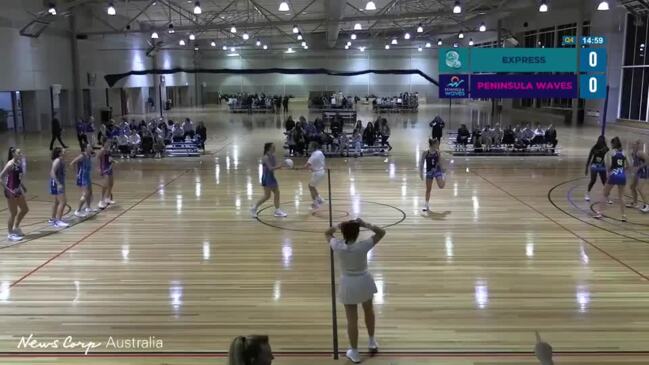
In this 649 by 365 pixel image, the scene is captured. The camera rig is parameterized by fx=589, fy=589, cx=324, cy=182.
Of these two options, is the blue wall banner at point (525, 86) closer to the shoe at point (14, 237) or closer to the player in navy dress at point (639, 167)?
the player in navy dress at point (639, 167)

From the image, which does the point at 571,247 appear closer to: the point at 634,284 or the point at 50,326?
the point at 634,284

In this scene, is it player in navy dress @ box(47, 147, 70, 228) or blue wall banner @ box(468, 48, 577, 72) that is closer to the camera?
player in navy dress @ box(47, 147, 70, 228)

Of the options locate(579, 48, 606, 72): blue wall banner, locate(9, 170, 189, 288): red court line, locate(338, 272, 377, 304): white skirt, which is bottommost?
locate(9, 170, 189, 288): red court line

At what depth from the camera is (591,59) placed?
16141 mm

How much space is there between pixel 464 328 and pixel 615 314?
173 cm

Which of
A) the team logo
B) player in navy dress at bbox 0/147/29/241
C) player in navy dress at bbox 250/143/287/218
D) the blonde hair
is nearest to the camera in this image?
the blonde hair

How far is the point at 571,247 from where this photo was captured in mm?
8938

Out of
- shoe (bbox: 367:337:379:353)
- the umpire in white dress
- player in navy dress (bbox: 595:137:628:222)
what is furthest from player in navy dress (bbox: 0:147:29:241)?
player in navy dress (bbox: 595:137:628:222)

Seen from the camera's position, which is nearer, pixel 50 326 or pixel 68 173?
pixel 50 326

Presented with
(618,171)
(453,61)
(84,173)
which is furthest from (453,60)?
(84,173)

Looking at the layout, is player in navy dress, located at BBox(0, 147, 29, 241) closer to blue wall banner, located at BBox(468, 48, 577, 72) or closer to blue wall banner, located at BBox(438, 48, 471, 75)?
blue wall banner, located at BBox(438, 48, 471, 75)

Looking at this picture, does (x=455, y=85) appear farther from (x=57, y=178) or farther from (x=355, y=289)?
(x=355, y=289)

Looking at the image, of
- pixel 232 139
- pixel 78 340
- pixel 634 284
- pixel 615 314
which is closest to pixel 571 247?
pixel 634 284

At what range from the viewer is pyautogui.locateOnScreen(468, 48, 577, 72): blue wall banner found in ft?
53.5
